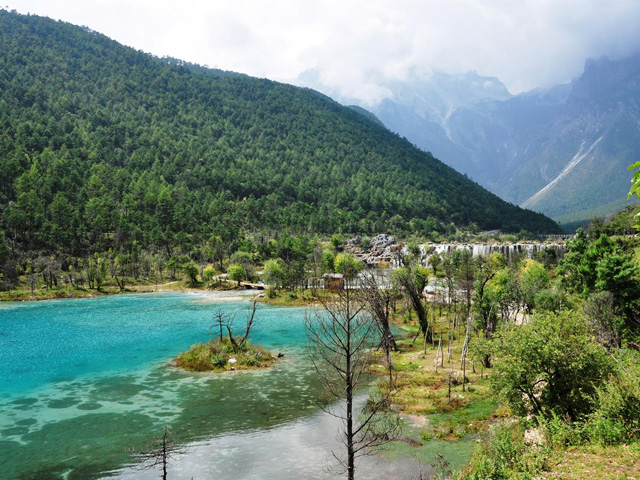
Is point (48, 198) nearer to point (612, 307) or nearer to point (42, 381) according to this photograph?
point (42, 381)

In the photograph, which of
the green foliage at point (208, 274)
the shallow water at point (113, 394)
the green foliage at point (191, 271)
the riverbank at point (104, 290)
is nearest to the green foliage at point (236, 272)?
the riverbank at point (104, 290)

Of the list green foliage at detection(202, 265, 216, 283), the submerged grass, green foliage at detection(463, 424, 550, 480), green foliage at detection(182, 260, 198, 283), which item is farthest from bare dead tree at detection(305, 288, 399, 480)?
green foliage at detection(182, 260, 198, 283)

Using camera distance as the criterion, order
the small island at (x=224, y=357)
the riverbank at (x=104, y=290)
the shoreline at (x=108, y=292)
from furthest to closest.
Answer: the riverbank at (x=104, y=290) → the shoreline at (x=108, y=292) → the small island at (x=224, y=357)

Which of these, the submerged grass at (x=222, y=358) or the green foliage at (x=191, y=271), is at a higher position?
the green foliage at (x=191, y=271)

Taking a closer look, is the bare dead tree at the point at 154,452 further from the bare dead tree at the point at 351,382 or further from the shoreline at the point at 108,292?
the shoreline at the point at 108,292

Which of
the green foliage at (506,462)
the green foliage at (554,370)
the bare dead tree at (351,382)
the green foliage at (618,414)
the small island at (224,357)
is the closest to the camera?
the green foliage at (506,462)

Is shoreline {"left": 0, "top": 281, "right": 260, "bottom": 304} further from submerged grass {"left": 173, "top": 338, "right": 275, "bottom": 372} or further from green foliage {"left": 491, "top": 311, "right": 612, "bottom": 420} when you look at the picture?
green foliage {"left": 491, "top": 311, "right": 612, "bottom": 420}
